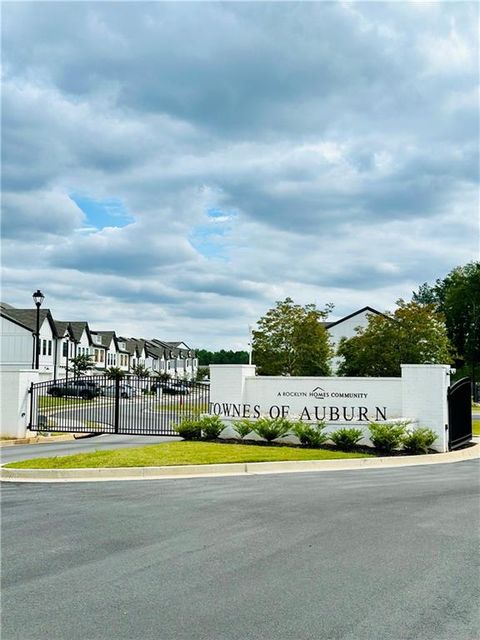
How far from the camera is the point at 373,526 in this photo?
8.41 metres

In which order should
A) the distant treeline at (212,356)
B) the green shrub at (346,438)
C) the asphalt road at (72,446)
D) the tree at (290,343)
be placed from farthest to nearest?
1. the distant treeline at (212,356)
2. the tree at (290,343)
3. the green shrub at (346,438)
4. the asphalt road at (72,446)

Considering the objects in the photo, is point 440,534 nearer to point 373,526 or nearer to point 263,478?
point 373,526

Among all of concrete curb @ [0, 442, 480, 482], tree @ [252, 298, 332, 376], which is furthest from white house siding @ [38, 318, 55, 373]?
concrete curb @ [0, 442, 480, 482]

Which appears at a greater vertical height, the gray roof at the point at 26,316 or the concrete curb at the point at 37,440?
the gray roof at the point at 26,316

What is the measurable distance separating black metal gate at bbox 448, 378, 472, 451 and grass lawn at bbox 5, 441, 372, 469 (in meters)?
4.01

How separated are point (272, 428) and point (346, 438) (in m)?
2.07

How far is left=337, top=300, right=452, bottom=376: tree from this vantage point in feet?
144

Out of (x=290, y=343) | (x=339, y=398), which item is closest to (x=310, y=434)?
(x=339, y=398)

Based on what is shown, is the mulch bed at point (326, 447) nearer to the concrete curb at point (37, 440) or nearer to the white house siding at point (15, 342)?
the concrete curb at point (37, 440)

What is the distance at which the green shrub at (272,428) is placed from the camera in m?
17.9

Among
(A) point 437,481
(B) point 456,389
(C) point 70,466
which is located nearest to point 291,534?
(A) point 437,481

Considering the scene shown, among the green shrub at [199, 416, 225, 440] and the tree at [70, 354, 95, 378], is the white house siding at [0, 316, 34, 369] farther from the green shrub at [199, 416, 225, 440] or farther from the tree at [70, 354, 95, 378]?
the green shrub at [199, 416, 225, 440]

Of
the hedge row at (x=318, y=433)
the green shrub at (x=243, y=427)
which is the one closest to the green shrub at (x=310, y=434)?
the hedge row at (x=318, y=433)

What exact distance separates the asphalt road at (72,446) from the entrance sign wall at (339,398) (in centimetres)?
291
